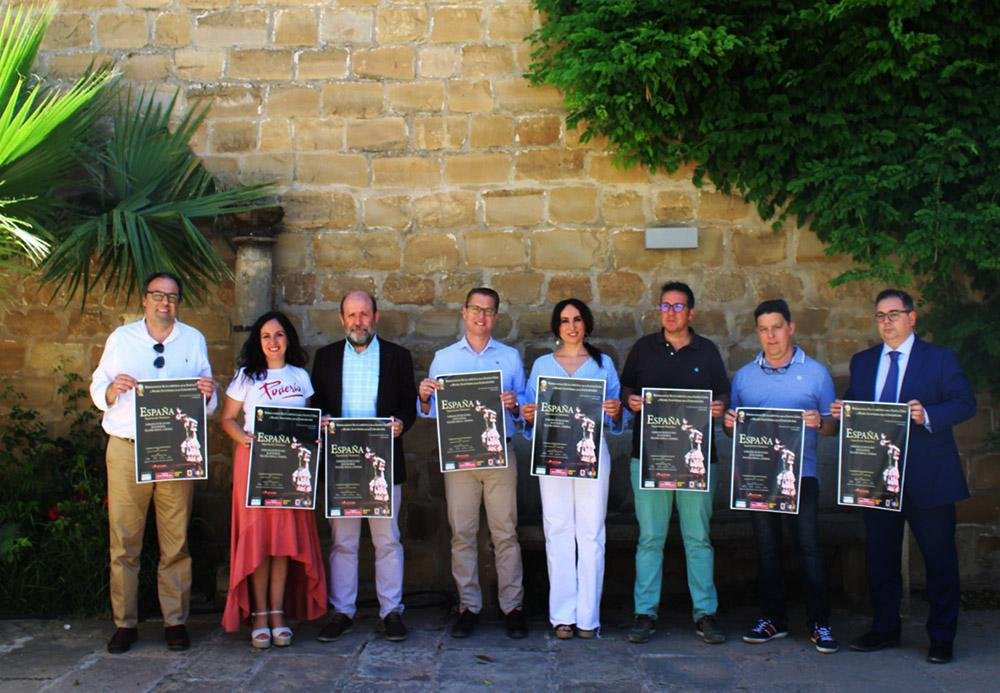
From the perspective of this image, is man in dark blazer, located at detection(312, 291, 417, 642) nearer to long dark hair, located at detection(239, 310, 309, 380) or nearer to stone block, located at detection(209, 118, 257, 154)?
long dark hair, located at detection(239, 310, 309, 380)

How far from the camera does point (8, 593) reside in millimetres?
5980

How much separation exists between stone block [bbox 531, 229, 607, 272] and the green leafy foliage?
653 mm

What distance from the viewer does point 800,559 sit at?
5.34 metres

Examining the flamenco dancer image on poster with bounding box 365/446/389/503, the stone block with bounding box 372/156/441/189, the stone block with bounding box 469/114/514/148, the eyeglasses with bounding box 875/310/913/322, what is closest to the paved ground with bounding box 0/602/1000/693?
the flamenco dancer image on poster with bounding box 365/446/389/503

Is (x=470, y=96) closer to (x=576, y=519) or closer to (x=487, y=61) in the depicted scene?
(x=487, y=61)

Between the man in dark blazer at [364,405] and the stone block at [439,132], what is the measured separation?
1.54m

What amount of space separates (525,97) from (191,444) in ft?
10.1

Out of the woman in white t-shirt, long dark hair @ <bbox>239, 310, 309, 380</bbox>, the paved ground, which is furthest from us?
long dark hair @ <bbox>239, 310, 309, 380</bbox>

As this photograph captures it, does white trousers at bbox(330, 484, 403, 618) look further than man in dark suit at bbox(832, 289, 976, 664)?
Yes

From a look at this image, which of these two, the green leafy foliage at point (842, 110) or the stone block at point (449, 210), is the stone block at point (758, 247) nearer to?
the green leafy foliage at point (842, 110)

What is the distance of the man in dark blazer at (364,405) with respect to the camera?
18.1 ft

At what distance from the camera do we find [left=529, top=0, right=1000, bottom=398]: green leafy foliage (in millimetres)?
5805

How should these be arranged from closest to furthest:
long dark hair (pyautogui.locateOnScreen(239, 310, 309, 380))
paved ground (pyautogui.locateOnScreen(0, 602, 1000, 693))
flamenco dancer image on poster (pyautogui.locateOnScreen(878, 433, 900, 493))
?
paved ground (pyautogui.locateOnScreen(0, 602, 1000, 693)) < flamenco dancer image on poster (pyautogui.locateOnScreen(878, 433, 900, 493)) < long dark hair (pyautogui.locateOnScreen(239, 310, 309, 380))

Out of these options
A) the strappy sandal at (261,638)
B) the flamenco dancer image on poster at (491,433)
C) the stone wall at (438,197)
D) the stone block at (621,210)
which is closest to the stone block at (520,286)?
the stone wall at (438,197)
